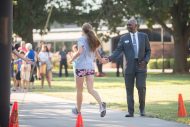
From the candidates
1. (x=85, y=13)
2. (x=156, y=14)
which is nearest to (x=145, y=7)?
(x=156, y=14)

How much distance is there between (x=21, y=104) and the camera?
16.6 meters

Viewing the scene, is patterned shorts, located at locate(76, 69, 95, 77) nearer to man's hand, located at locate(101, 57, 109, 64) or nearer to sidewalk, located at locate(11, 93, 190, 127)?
man's hand, located at locate(101, 57, 109, 64)

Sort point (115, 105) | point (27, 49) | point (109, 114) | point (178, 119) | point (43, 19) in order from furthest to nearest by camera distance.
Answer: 1. point (43, 19)
2. point (27, 49)
3. point (115, 105)
4. point (109, 114)
5. point (178, 119)

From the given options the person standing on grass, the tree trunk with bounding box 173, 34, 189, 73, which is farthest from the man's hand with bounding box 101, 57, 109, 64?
the tree trunk with bounding box 173, 34, 189, 73

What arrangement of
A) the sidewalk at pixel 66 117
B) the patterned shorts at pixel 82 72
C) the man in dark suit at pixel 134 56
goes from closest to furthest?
the sidewalk at pixel 66 117, the patterned shorts at pixel 82 72, the man in dark suit at pixel 134 56

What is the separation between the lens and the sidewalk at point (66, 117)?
11.6 metres

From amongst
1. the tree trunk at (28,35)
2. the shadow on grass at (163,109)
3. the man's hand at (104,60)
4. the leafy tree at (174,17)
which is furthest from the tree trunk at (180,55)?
the man's hand at (104,60)

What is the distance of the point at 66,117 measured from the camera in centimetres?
1295

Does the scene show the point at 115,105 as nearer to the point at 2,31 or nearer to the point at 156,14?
the point at 2,31

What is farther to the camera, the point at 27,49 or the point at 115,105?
the point at 27,49

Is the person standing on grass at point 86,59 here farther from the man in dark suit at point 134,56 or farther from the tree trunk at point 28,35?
the tree trunk at point 28,35

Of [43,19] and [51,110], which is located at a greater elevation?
[43,19]

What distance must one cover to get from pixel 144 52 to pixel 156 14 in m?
26.9

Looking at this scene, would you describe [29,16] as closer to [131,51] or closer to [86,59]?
[131,51]
